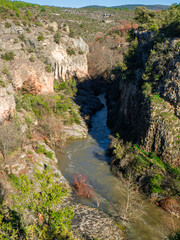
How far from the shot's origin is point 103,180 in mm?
28656

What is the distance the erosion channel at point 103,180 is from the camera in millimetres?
20984

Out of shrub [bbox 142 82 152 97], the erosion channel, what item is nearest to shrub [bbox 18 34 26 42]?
→ the erosion channel

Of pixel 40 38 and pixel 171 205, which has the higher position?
pixel 40 38

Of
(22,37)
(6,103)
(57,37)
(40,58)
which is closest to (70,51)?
(57,37)

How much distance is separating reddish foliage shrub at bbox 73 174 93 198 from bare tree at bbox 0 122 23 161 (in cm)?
1008

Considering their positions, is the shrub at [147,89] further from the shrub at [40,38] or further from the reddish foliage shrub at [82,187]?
the shrub at [40,38]

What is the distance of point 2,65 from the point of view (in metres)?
43.9

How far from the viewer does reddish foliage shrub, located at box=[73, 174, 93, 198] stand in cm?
2541

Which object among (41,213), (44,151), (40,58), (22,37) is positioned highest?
(22,37)

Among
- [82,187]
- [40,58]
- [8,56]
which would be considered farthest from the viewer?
[40,58]

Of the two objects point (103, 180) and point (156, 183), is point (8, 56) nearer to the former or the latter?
point (103, 180)

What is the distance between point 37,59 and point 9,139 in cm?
Answer: 3305

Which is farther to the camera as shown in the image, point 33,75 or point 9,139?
point 33,75

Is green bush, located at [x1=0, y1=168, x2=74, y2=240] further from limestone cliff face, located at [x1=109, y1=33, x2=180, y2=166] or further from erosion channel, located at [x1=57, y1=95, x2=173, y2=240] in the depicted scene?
limestone cliff face, located at [x1=109, y1=33, x2=180, y2=166]
